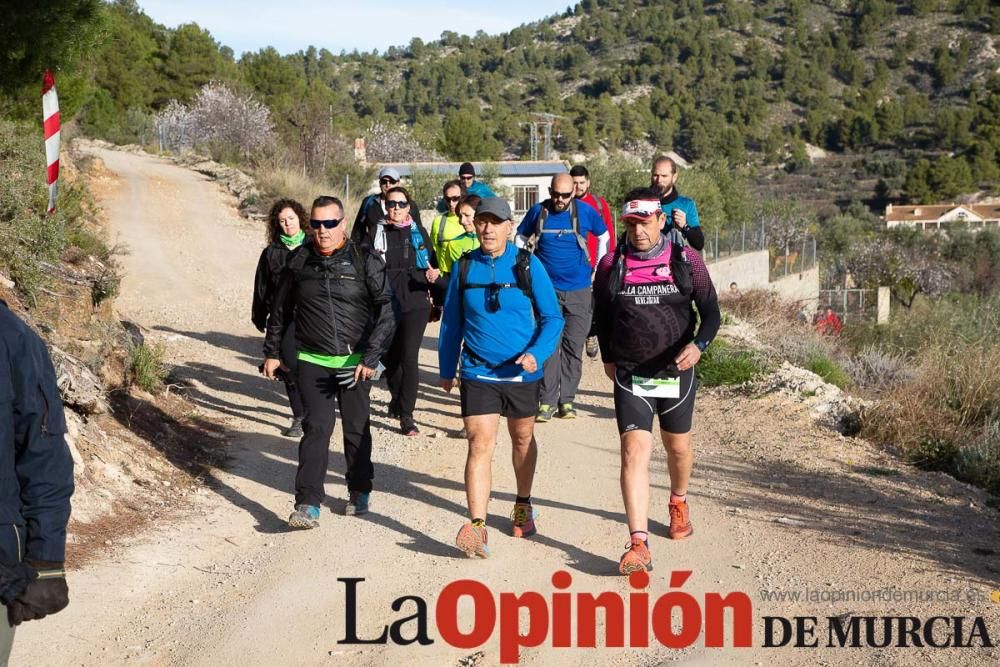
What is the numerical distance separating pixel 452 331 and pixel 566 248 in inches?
114

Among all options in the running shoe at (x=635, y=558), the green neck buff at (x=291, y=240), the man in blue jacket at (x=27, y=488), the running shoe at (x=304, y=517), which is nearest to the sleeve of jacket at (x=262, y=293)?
the green neck buff at (x=291, y=240)

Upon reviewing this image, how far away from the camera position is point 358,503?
23.1 feet

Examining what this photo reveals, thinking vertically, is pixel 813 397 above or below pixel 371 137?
below

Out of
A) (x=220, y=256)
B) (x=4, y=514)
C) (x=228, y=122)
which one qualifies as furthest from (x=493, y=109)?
(x=4, y=514)

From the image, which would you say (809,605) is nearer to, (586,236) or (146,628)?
(146,628)

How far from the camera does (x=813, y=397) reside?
405 inches

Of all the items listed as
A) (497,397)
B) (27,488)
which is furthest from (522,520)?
(27,488)

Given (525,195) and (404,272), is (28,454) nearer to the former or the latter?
(404,272)

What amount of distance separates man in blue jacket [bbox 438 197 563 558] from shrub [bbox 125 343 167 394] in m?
4.31

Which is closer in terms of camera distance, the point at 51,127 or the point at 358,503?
the point at 358,503

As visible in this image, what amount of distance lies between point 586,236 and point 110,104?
40.6m

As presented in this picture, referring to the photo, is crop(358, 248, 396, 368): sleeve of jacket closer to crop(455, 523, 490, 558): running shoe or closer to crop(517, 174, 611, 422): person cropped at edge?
crop(455, 523, 490, 558): running shoe

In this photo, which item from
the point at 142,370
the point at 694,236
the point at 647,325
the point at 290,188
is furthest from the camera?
the point at 290,188

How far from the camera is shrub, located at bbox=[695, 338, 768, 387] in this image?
1117cm
